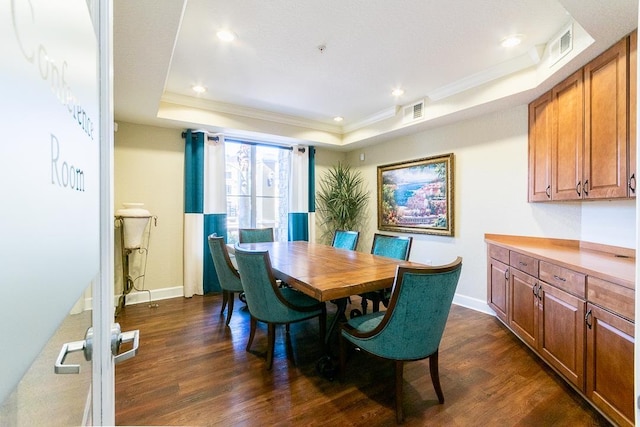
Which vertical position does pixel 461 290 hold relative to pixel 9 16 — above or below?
below

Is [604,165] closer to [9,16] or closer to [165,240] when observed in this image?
[9,16]

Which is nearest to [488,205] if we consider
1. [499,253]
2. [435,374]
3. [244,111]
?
[499,253]

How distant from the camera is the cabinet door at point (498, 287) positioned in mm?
2779

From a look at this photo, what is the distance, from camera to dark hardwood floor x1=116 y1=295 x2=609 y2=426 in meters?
1.71

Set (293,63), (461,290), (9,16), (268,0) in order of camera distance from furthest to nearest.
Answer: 1. (461,290)
2. (293,63)
3. (268,0)
4. (9,16)

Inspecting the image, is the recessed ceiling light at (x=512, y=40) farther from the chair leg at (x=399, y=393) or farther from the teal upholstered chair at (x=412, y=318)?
the chair leg at (x=399, y=393)

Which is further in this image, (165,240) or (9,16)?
(165,240)

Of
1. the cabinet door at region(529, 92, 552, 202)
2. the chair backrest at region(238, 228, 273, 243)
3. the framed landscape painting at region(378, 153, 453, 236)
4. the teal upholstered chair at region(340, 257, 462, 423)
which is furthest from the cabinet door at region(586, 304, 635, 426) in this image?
the chair backrest at region(238, 228, 273, 243)

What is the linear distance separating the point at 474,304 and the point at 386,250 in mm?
1339

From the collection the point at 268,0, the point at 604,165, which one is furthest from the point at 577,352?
the point at 268,0

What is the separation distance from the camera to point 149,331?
2854 mm

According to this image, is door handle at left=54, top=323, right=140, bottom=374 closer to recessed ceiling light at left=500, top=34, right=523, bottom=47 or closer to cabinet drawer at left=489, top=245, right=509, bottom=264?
cabinet drawer at left=489, top=245, right=509, bottom=264

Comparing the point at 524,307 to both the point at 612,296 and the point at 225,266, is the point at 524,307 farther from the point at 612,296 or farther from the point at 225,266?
the point at 225,266

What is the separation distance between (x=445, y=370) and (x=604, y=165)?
1860mm
